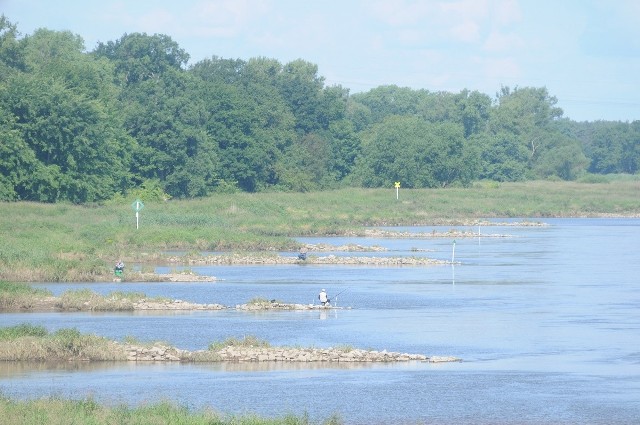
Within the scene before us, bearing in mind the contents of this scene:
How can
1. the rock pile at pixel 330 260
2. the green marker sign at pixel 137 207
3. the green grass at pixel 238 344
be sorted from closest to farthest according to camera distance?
the green grass at pixel 238 344
the rock pile at pixel 330 260
the green marker sign at pixel 137 207

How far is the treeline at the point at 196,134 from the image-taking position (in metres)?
88.8

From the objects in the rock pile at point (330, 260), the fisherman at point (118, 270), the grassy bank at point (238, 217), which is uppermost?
the grassy bank at point (238, 217)

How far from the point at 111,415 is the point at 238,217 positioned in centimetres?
7123

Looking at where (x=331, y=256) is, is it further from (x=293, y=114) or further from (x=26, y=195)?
(x=293, y=114)

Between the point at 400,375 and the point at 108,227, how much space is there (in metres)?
44.8

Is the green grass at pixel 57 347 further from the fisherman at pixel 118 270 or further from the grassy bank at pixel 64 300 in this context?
the fisherman at pixel 118 270

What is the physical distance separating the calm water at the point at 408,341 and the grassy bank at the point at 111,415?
2.59m

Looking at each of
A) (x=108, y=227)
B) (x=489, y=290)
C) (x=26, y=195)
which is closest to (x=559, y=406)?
(x=489, y=290)

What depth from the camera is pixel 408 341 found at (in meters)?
39.4

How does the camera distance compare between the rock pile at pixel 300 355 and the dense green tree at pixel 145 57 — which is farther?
the dense green tree at pixel 145 57

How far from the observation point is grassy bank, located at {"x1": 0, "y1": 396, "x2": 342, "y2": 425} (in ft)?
76.9

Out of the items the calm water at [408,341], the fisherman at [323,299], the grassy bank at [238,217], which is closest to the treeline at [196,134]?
the grassy bank at [238,217]

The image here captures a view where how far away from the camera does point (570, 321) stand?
45.4 m

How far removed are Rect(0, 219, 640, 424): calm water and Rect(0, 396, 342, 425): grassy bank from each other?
2.59 metres
